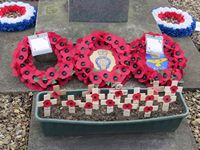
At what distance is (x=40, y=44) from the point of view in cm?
372

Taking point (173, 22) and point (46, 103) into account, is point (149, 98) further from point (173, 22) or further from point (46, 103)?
point (173, 22)

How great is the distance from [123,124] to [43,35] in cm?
139

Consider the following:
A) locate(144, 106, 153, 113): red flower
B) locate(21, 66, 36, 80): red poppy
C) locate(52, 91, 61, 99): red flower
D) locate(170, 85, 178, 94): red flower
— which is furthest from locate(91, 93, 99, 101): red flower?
locate(21, 66, 36, 80): red poppy

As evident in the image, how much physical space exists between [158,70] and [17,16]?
7.23 feet

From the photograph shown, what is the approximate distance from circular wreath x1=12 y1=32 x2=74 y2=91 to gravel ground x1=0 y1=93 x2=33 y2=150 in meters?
0.19

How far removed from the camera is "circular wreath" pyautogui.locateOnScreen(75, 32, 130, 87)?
11.8ft

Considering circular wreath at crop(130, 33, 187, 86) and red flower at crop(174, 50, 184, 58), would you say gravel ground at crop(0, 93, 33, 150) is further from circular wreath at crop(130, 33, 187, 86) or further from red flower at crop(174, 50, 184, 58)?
red flower at crop(174, 50, 184, 58)

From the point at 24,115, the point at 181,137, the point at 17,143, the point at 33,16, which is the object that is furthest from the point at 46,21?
the point at 181,137

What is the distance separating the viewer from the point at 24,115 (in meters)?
3.54

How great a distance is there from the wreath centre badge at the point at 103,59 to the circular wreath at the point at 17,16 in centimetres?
130

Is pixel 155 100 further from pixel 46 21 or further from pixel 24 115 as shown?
pixel 46 21

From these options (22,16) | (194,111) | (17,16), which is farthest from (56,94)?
(17,16)

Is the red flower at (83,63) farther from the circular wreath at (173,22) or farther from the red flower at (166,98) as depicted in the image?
the circular wreath at (173,22)

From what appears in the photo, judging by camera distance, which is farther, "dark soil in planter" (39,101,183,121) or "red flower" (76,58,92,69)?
"red flower" (76,58,92,69)
